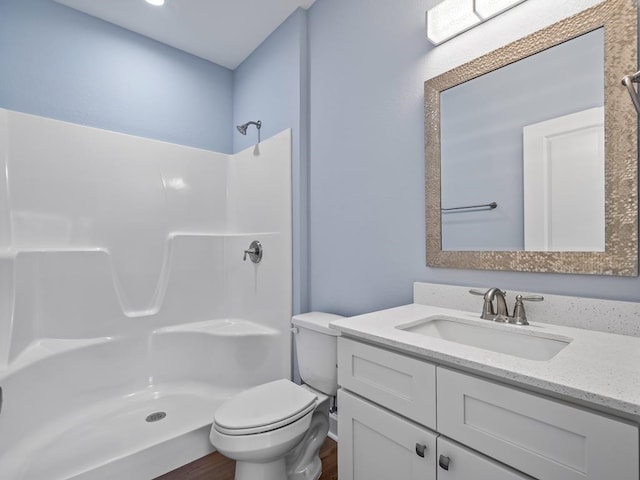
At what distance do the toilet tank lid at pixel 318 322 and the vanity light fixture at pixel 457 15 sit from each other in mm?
1393

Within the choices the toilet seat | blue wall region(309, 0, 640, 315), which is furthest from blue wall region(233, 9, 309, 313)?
the toilet seat

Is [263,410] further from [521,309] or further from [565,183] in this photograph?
[565,183]

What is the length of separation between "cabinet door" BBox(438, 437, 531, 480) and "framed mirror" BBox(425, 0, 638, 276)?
2.18 ft

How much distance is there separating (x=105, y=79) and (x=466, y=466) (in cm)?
289

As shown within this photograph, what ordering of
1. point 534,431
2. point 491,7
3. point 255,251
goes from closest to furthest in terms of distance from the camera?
1. point 534,431
2. point 491,7
3. point 255,251

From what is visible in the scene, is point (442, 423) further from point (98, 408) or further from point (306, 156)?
point (98, 408)

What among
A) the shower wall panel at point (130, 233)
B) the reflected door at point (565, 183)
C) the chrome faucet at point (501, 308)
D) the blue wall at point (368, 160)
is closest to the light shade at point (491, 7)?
the blue wall at point (368, 160)

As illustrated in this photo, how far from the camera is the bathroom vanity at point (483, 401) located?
62 cm

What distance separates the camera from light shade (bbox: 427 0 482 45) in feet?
4.23

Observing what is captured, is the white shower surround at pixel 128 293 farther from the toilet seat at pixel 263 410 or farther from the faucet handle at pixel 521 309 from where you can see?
the faucet handle at pixel 521 309

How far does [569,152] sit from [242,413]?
61.7 inches

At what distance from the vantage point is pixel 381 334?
1.00 m

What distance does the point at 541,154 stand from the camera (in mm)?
1160

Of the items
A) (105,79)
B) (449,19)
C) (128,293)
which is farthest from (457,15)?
(128,293)
